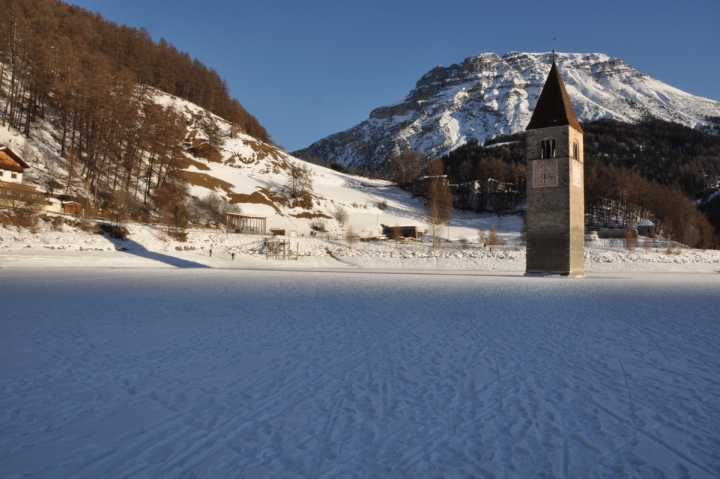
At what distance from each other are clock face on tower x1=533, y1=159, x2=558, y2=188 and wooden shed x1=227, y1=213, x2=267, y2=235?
29081 millimetres

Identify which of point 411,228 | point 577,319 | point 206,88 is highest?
point 206,88

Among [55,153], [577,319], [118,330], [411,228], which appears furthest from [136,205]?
[577,319]

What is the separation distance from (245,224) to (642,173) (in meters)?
99.5

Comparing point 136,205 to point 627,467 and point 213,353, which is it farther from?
point 627,467

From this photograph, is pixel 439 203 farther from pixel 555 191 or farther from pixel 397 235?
pixel 555 191

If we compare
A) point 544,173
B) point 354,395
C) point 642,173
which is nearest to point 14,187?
point 544,173

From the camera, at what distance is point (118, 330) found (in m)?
9.98

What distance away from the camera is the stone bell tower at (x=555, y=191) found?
33781 millimetres

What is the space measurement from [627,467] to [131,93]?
67.5m

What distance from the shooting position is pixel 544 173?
35.1 meters

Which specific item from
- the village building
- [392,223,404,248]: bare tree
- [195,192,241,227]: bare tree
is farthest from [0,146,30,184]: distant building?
[392,223,404,248]: bare tree

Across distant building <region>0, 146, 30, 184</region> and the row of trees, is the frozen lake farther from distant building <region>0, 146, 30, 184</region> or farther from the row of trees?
the row of trees

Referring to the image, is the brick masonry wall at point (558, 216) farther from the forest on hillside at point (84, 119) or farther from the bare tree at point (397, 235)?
the forest on hillside at point (84, 119)

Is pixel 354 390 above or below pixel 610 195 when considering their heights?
below
